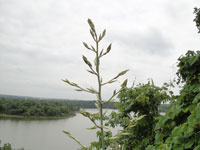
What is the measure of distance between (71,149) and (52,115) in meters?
40.3

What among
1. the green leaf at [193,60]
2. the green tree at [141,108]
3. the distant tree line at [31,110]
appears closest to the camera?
the green leaf at [193,60]

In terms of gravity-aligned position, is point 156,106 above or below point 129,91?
below

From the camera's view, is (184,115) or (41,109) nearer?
(184,115)

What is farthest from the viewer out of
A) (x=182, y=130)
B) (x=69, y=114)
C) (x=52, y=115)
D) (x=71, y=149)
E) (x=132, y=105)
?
(x=69, y=114)

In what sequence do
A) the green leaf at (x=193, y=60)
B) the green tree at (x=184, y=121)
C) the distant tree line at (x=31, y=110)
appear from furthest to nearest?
the distant tree line at (x=31, y=110)
the green leaf at (x=193, y=60)
the green tree at (x=184, y=121)

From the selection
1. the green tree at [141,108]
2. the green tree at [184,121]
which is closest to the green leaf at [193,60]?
the green tree at [184,121]

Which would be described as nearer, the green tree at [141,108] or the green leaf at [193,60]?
the green leaf at [193,60]

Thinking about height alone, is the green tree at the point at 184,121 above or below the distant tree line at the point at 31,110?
above

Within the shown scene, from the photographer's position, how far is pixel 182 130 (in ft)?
4.92

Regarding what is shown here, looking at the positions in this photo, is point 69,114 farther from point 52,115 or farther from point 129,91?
point 129,91

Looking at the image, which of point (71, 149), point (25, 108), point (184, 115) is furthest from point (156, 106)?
point (25, 108)

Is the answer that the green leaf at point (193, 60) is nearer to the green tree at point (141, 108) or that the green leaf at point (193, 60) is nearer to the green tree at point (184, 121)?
the green tree at point (184, 121)

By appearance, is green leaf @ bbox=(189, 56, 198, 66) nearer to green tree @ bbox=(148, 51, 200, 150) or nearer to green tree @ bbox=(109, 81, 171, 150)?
green tree @ bbox=(148, 51, 200, 150)

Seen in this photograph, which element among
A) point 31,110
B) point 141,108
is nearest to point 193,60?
point 141,108
